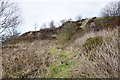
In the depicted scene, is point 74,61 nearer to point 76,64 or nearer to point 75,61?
point 75,61

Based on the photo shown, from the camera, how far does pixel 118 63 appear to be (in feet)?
3.71

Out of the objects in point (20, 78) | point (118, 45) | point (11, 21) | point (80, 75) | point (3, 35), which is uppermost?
point (11, 21)

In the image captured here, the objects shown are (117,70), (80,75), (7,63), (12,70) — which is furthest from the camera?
(7,63)

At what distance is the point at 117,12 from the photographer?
17.8 m

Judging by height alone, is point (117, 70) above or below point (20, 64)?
above

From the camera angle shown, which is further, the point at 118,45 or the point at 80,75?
the point at 80,75

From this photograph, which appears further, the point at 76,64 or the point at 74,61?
the point at 74,61

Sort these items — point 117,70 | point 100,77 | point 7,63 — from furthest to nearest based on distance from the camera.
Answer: point 7,63 < point 100,77 < point 117,70

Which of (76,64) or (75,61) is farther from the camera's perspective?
(75,61)

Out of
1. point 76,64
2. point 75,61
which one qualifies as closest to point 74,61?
point 75,61

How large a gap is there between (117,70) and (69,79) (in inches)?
43.9

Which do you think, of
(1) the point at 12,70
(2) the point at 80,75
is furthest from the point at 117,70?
(1) the point at 12,70

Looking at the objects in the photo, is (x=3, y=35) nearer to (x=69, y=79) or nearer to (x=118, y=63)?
(x=69, y=79)

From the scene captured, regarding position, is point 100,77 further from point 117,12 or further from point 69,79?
point 117,12
